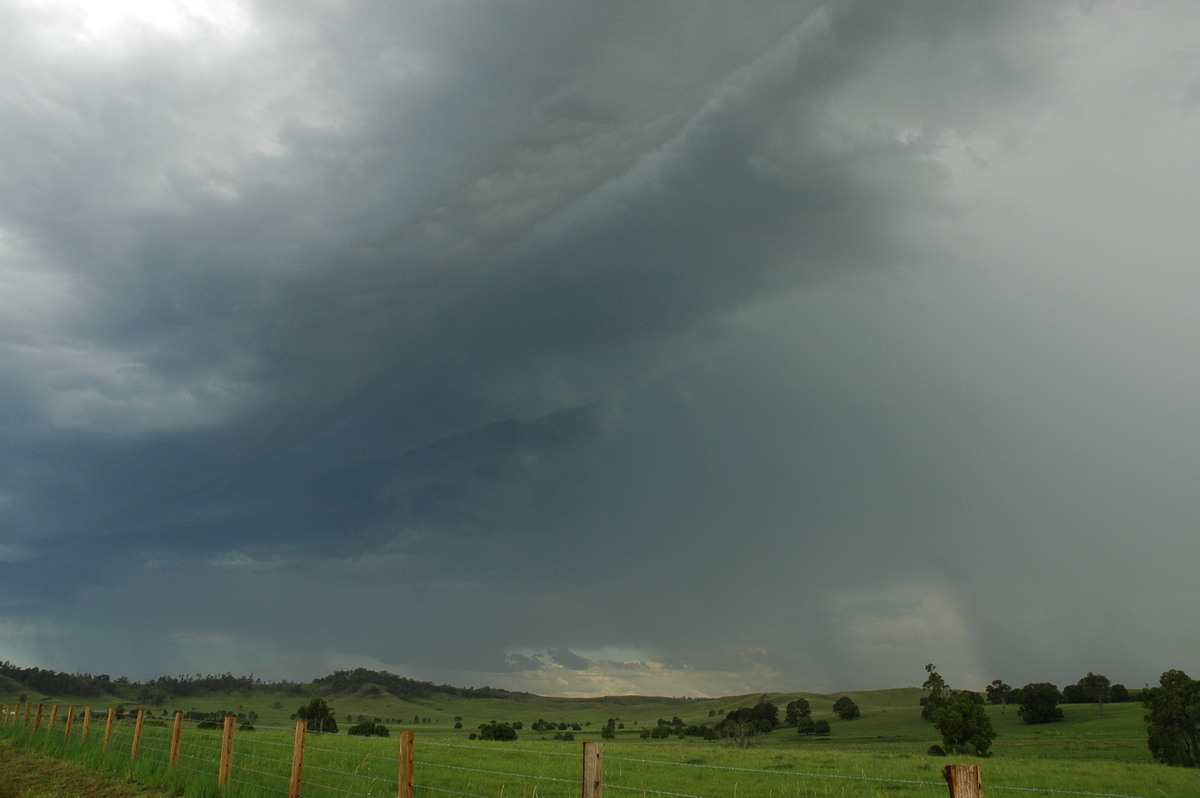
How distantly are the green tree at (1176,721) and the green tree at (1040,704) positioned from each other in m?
48.9

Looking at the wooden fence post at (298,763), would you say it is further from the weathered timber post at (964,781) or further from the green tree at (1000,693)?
the green tree at (1000,693)

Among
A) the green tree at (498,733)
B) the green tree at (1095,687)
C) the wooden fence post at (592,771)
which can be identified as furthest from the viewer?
the green tree at (1095,687)

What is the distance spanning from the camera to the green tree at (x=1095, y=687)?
532 ft

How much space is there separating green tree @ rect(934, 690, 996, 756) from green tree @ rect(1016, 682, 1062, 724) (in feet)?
228

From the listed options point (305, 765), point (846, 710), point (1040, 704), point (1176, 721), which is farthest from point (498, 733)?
point (846, 710)

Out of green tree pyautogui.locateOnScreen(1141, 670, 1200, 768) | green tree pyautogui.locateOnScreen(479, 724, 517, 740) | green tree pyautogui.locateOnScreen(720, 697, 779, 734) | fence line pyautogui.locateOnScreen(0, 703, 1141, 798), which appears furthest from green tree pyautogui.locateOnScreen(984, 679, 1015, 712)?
fence line pyautogui.locateOnScreen(0, 703, 1141, 798)

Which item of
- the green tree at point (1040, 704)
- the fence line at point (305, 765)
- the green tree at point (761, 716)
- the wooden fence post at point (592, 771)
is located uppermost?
the wooden fence post at point (592, 771)

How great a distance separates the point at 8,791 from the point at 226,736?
251 inches

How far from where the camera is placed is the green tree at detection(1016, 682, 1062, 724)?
446 feet

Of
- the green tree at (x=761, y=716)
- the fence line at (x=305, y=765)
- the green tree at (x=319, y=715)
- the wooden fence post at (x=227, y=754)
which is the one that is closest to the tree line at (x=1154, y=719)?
the fence line at (x=305, y=765)

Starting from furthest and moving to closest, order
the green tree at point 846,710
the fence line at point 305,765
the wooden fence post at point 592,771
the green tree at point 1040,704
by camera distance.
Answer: the green tree at point 846,710 → the green tree at point 1040,704 → the wooden fence post at point 592,771 → the fence line at point 305,765

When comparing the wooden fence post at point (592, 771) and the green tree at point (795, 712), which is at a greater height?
the wooden fence post at point (592, 771)

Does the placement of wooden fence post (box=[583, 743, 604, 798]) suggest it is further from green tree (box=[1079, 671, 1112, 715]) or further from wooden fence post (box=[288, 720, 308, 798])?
green tree (box=[1079, 671, 1112, 715])

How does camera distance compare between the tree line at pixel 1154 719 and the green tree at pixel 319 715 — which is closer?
the tree line at pixel 1154 719
